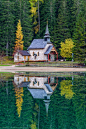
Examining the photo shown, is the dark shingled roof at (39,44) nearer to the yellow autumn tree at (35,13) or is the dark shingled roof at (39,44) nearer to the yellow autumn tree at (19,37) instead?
the yellow autumn tree at (19,37)

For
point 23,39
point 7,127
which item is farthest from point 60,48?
point 7,127

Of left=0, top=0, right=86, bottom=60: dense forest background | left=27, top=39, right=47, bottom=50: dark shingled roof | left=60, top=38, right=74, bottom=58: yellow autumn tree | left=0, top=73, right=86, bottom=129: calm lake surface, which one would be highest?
left=0, top=73, right=86, bottom=129: calm lake surface

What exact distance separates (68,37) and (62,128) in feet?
236

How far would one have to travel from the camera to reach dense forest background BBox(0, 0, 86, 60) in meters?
78.1

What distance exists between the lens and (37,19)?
89625mm

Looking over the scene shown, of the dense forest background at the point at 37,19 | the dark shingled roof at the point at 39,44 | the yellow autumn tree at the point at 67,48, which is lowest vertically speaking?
the yellow autumn tree at the point at 67,48

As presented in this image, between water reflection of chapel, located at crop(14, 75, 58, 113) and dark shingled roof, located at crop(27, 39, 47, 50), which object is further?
dark shingled roof, located at crop(27, 39, 47, 50)

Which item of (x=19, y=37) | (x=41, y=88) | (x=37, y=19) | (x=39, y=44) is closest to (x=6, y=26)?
(x=19, y=37)

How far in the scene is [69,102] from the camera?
624 inches

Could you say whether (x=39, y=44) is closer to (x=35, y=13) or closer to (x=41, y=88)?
(x=35, y=13)

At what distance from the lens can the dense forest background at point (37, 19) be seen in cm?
7812

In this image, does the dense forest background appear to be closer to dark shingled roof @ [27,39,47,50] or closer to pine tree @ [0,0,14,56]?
pine tree @ [0,0,14,56]

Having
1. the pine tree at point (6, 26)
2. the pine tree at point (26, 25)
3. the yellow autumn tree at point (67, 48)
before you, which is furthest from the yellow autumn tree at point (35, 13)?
the yellow autumn tree at point (67, 48)

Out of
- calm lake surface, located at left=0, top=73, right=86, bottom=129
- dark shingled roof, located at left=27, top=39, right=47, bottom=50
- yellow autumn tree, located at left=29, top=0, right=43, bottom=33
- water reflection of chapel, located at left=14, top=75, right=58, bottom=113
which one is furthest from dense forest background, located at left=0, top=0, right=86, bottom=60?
calm lake surface, located at left=0, top=73, right=86, bottom=129
